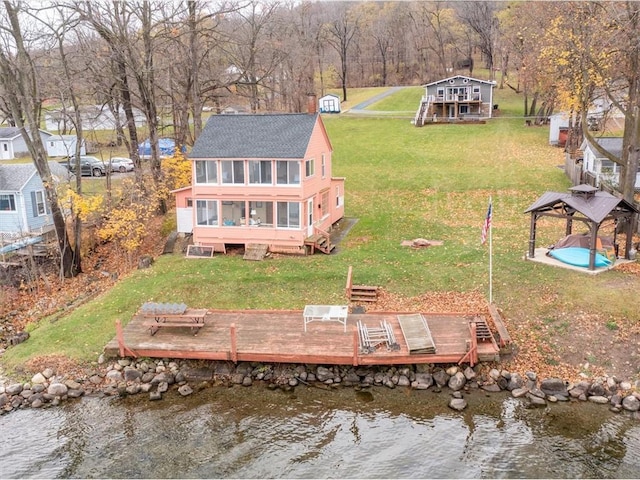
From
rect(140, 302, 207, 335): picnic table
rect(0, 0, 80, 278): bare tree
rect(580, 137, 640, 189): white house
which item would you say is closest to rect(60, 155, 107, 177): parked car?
rect(0, 0, 80, 278): bare tree

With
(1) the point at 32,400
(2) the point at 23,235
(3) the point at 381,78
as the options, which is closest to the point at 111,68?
(2) the point at 23,235

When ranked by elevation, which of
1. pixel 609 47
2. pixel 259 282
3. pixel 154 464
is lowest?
pixel 154 464

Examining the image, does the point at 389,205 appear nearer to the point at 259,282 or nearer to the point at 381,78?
the point at 259,282

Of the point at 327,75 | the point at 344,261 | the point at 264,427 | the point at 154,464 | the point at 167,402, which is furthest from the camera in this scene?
the point at 327,75

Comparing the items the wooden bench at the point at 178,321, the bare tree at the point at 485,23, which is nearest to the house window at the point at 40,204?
the wooden bench at the point at 178,321

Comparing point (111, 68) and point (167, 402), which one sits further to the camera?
point (111, 68)

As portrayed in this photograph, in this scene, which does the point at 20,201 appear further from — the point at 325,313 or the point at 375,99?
the point at 375,99

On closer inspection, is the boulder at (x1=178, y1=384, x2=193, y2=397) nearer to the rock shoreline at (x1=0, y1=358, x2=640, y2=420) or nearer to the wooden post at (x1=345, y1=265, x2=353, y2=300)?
the rock shoreline at (x1=0, y1=358, x2=640, y2=420)

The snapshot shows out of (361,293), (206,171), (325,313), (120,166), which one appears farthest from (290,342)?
(120,166)
